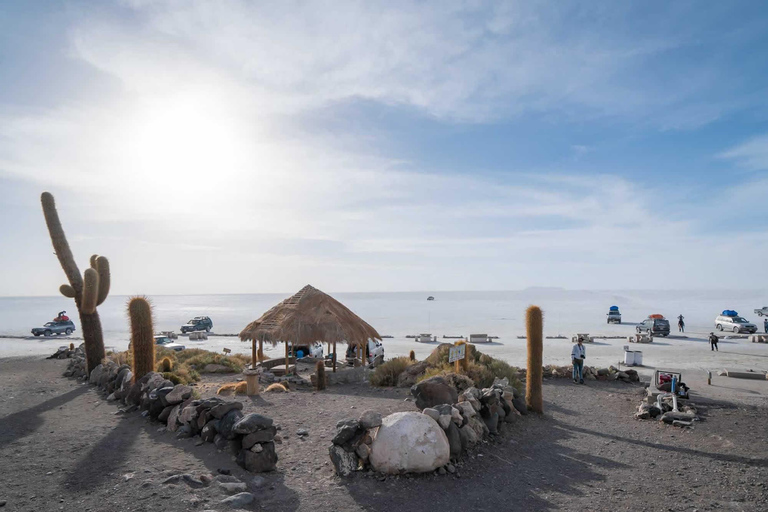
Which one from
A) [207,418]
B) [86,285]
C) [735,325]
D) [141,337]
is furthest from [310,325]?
[735,325]

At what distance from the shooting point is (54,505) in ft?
17.9

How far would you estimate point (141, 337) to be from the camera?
491 inches

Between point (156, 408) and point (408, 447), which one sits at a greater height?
point (408, 447)

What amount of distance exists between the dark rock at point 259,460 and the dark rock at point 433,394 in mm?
3709

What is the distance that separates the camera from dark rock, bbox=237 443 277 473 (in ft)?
22.1

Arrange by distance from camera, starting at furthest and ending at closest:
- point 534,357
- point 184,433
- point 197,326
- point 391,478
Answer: point 197,326, point 534,357, point 184,433, point 391,478

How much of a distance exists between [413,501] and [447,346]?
36.9 feet

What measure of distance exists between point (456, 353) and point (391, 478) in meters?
6.29

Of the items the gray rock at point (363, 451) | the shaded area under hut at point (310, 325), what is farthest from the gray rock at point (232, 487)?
the shaded area under hut at point (310, 325)

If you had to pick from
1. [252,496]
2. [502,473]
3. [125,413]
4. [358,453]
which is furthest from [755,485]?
[125,413]

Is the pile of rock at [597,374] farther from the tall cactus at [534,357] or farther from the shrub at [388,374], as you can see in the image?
the tall cactus at [534,357]

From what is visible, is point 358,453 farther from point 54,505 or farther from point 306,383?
point 306,383

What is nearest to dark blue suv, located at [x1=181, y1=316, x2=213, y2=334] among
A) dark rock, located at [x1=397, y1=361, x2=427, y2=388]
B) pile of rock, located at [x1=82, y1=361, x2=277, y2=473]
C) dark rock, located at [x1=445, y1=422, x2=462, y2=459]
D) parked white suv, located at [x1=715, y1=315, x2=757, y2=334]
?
pile of rock, located at [x1=82, y1=361, x2=277, y2=473]

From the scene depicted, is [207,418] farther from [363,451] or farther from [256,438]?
[363,451]
